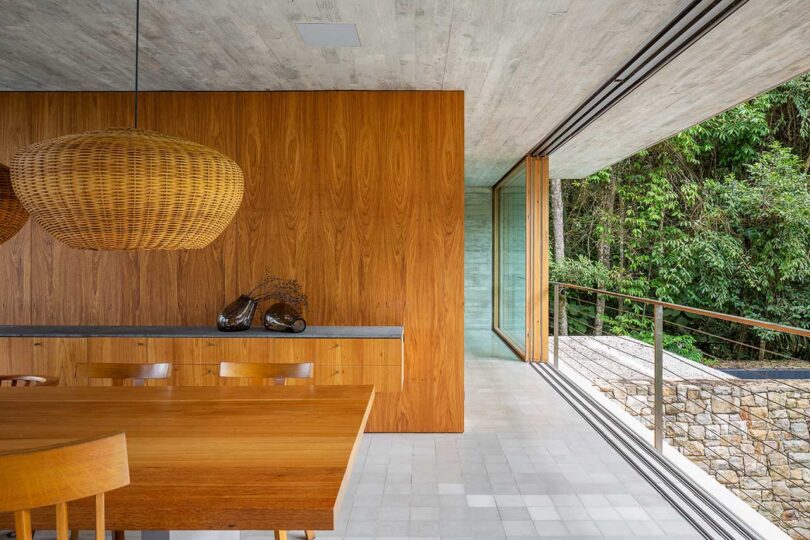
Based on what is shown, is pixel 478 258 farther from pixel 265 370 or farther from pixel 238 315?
pixel 265 370

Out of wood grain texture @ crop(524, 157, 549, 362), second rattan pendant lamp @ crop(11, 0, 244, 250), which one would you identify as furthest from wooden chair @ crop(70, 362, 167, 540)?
wood grain texture @ crop(524, 157, 549, 362)

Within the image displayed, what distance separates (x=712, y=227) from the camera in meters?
10.7

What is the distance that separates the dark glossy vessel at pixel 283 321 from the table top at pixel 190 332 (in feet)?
0.12

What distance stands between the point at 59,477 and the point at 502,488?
2.38m

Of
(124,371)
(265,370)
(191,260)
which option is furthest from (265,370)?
(191,260)

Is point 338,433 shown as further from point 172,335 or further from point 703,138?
point 703,138

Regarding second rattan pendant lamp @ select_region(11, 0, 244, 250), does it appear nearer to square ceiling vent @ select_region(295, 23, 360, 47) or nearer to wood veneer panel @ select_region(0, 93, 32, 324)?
square ceiling vent @ select_region(295, 23, 360, 47)

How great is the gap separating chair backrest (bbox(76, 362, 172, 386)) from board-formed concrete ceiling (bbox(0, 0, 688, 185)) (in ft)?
5.79

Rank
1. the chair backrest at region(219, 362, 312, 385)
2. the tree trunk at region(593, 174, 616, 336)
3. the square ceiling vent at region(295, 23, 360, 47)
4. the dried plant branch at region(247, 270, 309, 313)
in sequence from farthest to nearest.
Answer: the tree trunk at region(593, 174, 616, 336) < the dried plant branch at region(247, 270, 309, 313) < the square ceiling vent at region(295, 23, 360, 47) < the chair backrest at region(219, 362, 312, 385)

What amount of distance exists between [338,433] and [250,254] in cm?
253

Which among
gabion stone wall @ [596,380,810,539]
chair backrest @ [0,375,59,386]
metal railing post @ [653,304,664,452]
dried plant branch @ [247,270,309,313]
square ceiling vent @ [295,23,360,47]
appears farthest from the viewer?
gabion stone wall @ [596,380,810,539]

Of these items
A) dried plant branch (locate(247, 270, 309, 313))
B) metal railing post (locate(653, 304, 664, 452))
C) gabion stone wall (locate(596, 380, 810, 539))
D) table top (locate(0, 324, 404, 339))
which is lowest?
gabion stone wall (locate(596, 380, 810, 539))

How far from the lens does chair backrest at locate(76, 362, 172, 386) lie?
256 cm

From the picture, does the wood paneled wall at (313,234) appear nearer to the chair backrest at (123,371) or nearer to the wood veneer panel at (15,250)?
the wood veneer panel at (15,250)
